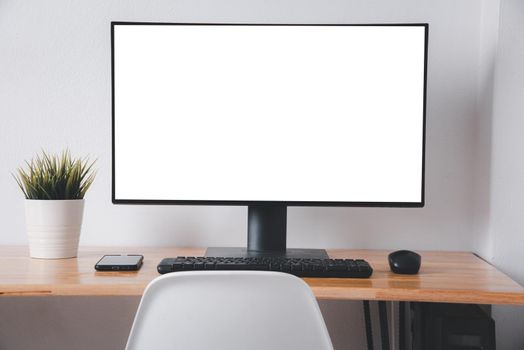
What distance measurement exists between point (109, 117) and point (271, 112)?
22.0 inches

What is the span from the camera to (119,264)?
137 centimetres

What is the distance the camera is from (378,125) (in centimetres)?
148

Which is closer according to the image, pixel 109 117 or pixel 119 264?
pixel 119 264

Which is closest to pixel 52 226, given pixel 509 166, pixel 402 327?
pixel 402 327

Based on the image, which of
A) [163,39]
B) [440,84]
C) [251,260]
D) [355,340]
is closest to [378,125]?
[440,84]

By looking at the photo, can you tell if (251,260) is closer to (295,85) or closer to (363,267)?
(363,267)

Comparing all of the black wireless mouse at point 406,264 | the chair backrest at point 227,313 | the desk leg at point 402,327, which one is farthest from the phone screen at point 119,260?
the desk leg at point 402,327

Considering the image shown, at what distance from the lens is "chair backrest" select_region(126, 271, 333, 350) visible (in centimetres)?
88

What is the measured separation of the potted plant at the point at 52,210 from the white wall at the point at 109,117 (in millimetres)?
266

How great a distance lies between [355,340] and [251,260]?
2.04 feet

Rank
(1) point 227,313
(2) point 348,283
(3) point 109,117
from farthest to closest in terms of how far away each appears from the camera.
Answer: (3) point 109,117 → (2) point 348,283 → (1) point 227,313

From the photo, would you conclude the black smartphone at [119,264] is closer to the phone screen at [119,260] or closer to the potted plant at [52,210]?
the phone screen at [119,260]

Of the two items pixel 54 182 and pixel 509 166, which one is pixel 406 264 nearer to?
pixel 509 166

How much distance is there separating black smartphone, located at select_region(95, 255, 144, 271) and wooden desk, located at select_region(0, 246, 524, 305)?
0.02 meters
